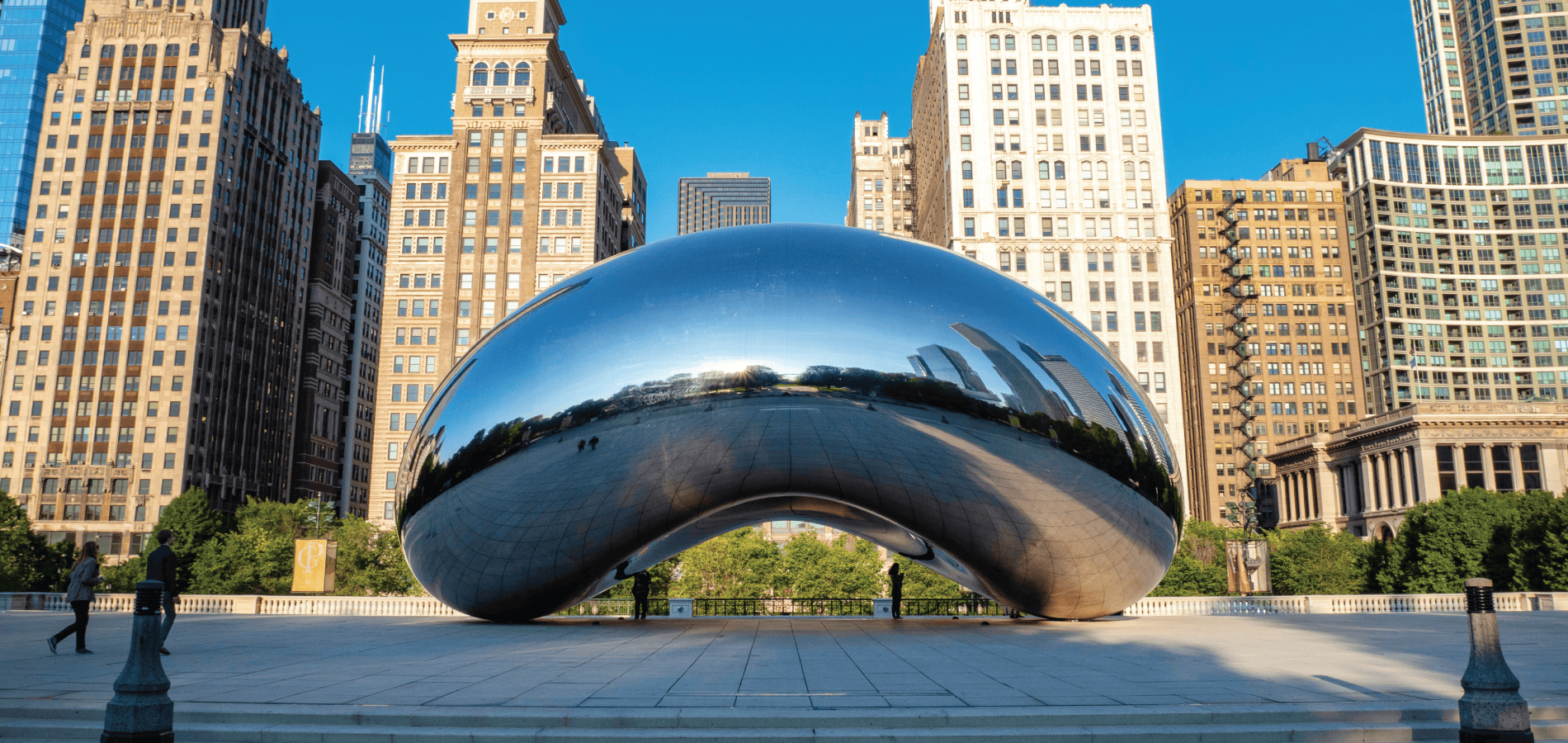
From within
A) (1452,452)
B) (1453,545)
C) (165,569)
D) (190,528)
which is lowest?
(1453,545)

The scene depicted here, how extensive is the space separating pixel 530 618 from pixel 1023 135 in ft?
293

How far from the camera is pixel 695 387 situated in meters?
10.3

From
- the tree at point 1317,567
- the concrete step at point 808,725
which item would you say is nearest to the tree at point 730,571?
the tree at point 1317,567

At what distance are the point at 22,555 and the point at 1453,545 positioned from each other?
288 feet

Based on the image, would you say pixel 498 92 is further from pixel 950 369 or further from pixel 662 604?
pixel 950 369

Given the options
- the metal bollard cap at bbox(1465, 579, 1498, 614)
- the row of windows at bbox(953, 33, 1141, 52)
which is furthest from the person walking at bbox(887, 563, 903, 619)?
the row of windows at bbox(953, 33, 1141, 52)

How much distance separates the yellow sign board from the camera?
29953 millimetres

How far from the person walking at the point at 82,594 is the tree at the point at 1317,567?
2656 inches

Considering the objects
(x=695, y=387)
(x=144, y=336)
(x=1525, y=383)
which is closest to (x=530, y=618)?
(x=695, y=387)

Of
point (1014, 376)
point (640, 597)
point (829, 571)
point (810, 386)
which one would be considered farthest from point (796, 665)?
point (829, 571)

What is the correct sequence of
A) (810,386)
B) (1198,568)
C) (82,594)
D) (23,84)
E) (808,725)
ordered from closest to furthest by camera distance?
(808,725) → (810,386) → (82,594) → (1198,568) → (23,84)

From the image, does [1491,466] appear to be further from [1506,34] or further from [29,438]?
[29,438]

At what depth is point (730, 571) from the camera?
69938 millimetres

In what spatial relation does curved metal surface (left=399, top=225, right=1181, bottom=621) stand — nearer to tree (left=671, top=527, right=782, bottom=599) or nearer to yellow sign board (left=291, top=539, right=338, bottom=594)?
yellow sign board (left=291, top=539, right=338, bottom=594)
